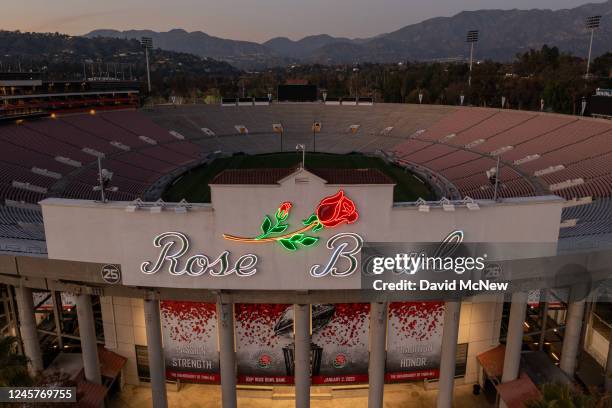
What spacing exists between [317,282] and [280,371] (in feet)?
20.0

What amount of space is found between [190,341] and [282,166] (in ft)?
140

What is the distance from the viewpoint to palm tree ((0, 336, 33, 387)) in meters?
12.5

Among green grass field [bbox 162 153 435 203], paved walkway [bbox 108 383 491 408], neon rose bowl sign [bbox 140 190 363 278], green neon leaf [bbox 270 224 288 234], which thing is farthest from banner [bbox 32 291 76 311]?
green grass field [bbox 162 153 435 203]

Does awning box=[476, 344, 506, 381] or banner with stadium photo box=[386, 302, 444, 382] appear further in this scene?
awning box=[476, 344, 506, 381]

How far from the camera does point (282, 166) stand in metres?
59.5

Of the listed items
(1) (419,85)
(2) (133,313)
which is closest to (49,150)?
(2) (133,313)

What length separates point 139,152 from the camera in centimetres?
5550

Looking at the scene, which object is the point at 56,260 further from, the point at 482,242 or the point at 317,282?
the point at 482,242

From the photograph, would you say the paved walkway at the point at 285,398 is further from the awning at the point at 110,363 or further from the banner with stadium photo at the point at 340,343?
the awning at the point at 110,363

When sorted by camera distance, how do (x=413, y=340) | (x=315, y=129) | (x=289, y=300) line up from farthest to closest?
(x=315, y=129) < (x=413, y=340) < (x=289, y=300)

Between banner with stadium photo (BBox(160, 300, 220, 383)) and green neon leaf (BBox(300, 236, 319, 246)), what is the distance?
5751 millimetres

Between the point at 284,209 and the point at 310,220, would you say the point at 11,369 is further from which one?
the point at 310,220

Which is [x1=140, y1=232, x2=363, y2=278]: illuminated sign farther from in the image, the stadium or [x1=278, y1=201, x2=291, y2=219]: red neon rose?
[x1=278, y1=201, x2=291, y2=219]: red neon rose

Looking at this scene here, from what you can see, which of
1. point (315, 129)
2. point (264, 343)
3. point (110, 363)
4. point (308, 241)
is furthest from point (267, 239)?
point (315, 129)
